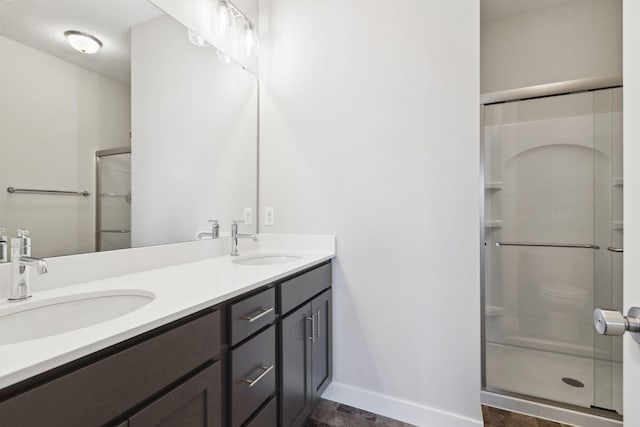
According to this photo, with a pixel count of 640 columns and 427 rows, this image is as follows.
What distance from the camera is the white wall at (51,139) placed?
2.89 feet

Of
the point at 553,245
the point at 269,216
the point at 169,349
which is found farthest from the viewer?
the point at 553,245

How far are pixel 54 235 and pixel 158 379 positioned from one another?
0.68 m

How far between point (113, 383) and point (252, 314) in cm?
47

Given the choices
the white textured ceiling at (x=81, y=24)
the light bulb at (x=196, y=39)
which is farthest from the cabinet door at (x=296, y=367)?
the light bulb at (x=196, y=39)

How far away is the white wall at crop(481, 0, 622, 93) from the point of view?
197 centimetres

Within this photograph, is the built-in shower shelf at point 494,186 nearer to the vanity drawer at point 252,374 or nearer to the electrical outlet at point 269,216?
the electrical outlet at point 269,216

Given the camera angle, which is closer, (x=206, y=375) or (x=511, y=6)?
(x=206, y=375)

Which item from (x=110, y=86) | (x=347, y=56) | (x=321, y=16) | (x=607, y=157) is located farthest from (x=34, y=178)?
(x=607, y=157)

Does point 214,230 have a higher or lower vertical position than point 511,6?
lower

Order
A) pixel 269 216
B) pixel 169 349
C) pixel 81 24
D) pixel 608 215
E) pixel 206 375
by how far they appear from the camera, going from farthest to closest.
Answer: pixel 269 216
pixel 608 215
pixel 81 24
pixel 206 375
pixel 169 349

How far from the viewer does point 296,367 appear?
4.29 ft

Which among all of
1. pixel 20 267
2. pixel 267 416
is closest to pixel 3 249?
pixel 20 267

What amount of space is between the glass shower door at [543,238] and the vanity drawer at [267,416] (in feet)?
4.41

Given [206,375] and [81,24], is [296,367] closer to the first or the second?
[206,375]
